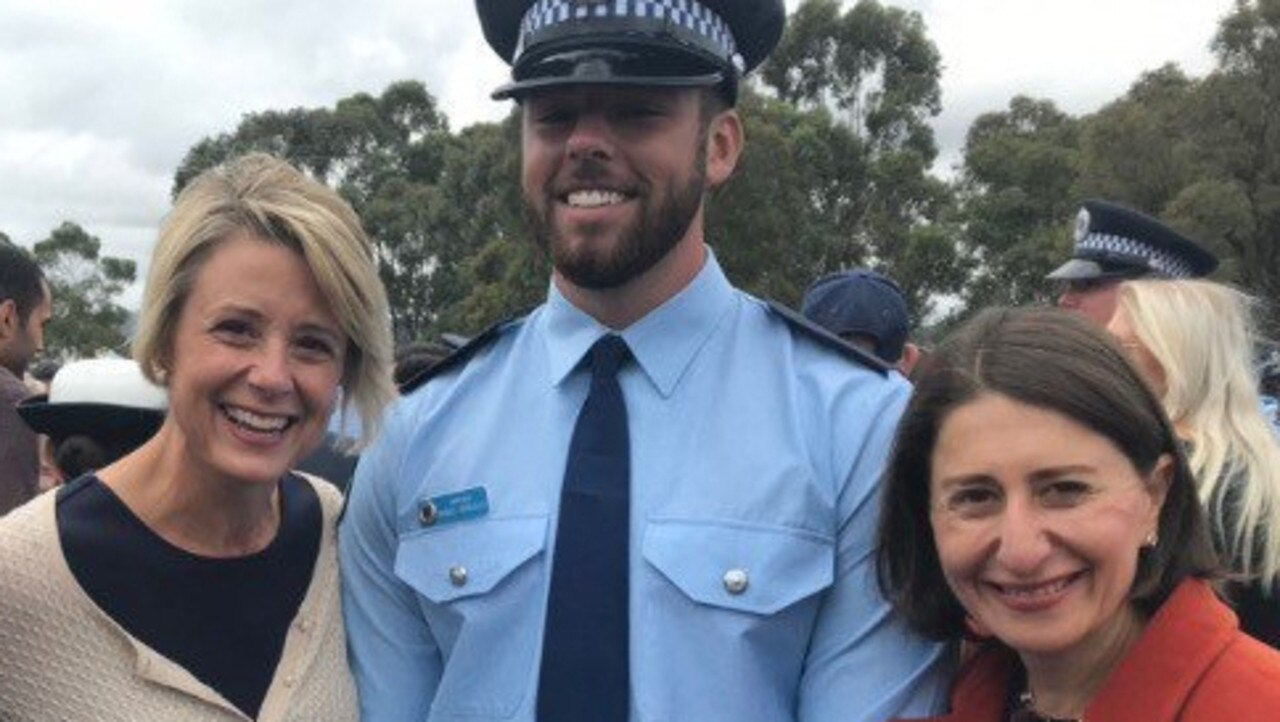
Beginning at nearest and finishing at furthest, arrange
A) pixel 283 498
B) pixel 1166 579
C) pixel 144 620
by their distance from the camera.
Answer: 1. pixel 1166 579
2. pixel 144 620
3. pixel 283 498

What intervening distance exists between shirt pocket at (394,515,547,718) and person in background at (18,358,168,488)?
1312 mm

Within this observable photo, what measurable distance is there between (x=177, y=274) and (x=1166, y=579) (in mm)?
1526

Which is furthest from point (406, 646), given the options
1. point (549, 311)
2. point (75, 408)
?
point (75, 408)

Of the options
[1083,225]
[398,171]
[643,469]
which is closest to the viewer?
[643,469]

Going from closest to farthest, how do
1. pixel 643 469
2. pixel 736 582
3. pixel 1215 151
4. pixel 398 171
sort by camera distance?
pixel 736 582 → pixel 643 469 → pixel 1215 151 → pixel 398 171

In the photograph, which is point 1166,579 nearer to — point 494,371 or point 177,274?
point 494,371

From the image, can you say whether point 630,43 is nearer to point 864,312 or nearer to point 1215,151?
point 864,312

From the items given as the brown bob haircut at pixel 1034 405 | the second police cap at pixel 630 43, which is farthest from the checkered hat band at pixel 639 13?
the brown bob haircut at pixel 1034 405

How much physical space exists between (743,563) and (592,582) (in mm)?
210

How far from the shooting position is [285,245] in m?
2.33

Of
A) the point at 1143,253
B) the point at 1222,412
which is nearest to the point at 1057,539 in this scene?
the point at 1222,412

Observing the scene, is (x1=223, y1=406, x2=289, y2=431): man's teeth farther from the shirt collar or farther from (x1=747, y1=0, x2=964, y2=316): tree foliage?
(x1=747, y1=0, x2=964, y2=316): tree foliage

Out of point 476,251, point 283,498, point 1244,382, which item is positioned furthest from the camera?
point 476,251

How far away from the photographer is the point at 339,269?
235 centimetres
